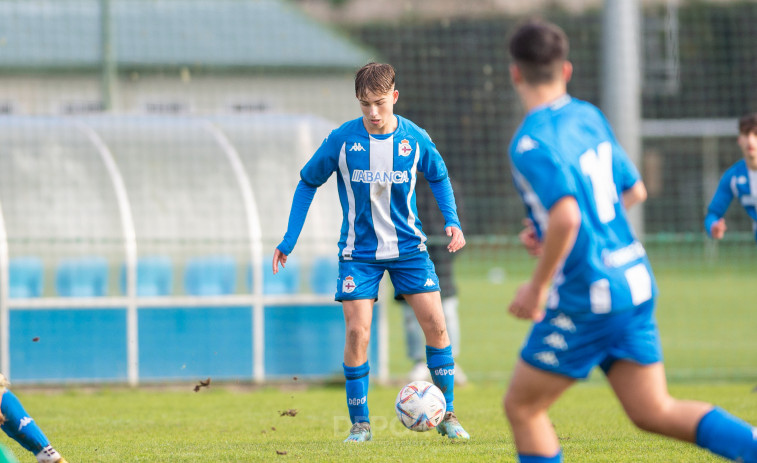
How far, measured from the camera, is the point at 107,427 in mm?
7285

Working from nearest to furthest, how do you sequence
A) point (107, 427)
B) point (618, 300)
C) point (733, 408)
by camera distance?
point (618, 300), point (107, 427), point (733, 408)

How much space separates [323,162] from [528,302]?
279 cm

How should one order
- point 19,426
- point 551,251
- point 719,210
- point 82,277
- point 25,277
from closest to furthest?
1. point 551,251
2. point 19,426
3. point 719,210
4. point 25,277
5. point 82,277

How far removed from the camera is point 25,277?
34.5 feet

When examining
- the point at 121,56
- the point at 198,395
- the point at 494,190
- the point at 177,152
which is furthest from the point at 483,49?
the point at 198,395

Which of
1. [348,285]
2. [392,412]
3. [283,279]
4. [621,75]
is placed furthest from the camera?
[621,75]

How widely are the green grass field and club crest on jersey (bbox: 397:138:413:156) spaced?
178 cm

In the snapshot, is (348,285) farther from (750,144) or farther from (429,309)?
(750,144)

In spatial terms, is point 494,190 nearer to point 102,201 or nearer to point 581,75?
point 581,75

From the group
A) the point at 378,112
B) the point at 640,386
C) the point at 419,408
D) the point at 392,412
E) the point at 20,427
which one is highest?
the point at 378,112

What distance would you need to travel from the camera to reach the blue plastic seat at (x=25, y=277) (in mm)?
10391

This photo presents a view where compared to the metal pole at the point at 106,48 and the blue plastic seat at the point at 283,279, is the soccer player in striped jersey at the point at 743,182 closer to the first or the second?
the blue plastic seat at the point at 283,279

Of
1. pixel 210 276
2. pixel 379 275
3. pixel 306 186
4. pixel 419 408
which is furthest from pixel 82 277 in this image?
pixel 419 408

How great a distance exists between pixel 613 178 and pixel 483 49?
20214 millimetres
